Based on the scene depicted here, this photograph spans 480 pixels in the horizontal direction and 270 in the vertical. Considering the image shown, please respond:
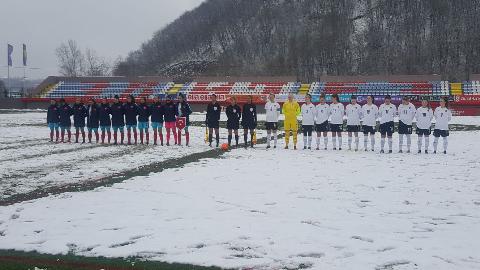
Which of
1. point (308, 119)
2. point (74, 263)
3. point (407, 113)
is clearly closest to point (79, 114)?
point (308, 119)

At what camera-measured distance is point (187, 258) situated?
5.66 m

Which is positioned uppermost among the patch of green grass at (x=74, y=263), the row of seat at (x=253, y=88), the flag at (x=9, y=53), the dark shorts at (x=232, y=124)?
the flag at (x=9, y=53)

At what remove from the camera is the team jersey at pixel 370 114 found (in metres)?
16.7

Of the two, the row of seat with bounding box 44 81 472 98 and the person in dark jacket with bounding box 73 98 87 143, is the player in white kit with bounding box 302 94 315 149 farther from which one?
the row of seat with bounding box 44 81 472 98

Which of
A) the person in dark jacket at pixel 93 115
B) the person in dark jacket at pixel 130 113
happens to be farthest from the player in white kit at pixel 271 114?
the person in dark jacket at pixel 93 115

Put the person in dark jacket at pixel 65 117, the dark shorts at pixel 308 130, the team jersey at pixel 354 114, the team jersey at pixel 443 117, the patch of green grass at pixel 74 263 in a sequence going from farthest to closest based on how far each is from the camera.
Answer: the person in dark jacket at pixel 65 117
the dark shorts at pixel 308 130
the team jersey at pixel 354 114
the team jersey at pixel 443 117
the patch of green grass at pixel 74 263

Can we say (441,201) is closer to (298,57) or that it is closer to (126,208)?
(126,208)

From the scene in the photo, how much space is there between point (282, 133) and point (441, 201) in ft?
51.8

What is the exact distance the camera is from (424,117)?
634 inches

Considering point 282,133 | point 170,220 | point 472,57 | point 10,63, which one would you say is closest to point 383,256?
point 170,220

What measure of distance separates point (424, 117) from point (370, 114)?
1763mm

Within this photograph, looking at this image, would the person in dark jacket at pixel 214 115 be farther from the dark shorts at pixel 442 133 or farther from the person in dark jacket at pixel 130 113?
the dark shorts at pixel 442 133

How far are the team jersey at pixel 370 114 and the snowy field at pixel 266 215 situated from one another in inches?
144

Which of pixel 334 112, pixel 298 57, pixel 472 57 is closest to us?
pixel 334 112
